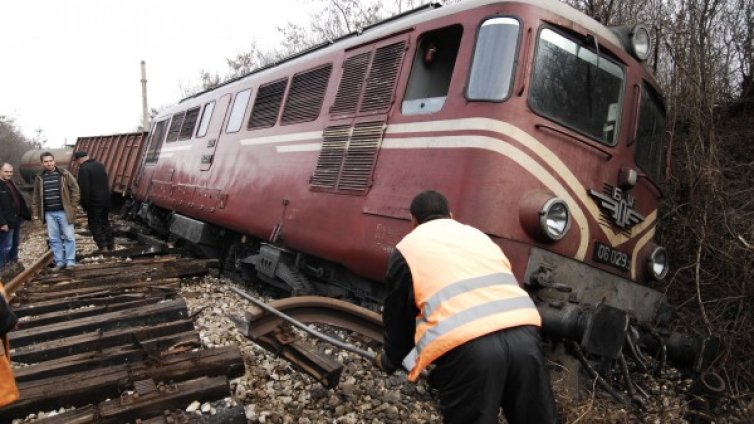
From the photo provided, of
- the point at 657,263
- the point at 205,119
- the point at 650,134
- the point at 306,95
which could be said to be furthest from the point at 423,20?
the point at 205,119

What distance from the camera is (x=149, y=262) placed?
7668mm

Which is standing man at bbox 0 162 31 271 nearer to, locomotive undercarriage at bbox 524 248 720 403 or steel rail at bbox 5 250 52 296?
steel rail at bbox 5 250 52 296

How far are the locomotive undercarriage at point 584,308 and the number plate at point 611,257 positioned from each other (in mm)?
121

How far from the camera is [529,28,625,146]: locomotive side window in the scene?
3.70 metres

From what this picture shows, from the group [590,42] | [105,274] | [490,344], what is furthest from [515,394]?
[105,274]

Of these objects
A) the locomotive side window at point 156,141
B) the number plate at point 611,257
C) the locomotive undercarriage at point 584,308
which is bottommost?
the locomotive undercarriage at point 584,308

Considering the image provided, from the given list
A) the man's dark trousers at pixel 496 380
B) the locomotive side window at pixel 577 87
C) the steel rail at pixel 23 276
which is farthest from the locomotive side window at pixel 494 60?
the steel rail at pixel 23 276

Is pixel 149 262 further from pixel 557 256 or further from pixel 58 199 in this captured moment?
pixel 557 256

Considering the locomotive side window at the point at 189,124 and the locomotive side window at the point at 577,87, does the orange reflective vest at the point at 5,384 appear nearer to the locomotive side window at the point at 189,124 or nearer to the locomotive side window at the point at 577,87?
the locomotive side window at the point at 577,87

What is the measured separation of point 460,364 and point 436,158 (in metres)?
1.97

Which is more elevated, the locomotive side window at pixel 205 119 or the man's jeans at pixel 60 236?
the locomotive side window at pixel 205 119

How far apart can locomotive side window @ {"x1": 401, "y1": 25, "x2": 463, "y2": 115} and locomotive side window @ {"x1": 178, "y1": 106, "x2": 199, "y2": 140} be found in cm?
625

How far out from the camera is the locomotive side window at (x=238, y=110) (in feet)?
23.6

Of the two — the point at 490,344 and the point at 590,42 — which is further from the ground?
the point at 590,42
